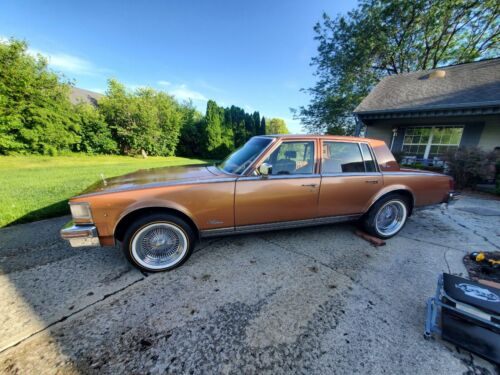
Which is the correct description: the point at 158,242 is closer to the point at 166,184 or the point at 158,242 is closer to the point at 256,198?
the point at 166,184

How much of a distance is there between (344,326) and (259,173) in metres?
1.79

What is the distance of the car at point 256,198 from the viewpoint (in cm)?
220

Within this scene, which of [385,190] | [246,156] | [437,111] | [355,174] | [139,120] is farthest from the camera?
[139,120]

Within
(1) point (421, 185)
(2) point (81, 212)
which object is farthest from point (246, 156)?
(1) point (421, 185)

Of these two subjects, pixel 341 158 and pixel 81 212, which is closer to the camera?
pixel 81 212

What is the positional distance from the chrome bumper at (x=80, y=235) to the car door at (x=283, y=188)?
159cm

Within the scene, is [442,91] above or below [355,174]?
above

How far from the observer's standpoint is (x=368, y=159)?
3.18 meters

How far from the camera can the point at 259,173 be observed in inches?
102

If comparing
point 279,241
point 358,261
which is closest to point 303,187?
point 279,241

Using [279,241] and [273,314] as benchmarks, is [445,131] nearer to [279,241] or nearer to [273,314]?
[279,241]

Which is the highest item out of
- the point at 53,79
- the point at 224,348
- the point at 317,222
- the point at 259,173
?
the point at 53,79

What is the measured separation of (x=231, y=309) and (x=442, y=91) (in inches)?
517

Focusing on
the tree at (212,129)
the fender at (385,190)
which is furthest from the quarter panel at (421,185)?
the tree at (212,129)
